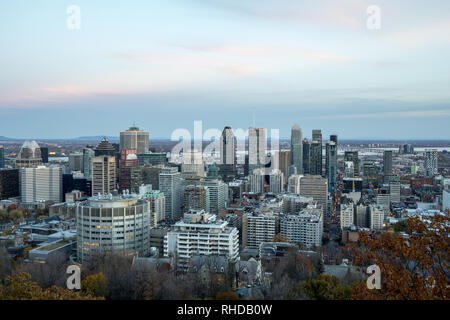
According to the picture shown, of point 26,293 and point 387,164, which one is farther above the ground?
point 387,164

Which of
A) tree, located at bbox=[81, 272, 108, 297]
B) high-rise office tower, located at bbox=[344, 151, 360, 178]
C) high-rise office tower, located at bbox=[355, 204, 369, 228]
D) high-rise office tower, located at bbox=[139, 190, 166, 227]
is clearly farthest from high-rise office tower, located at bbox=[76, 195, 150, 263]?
high-rise office tower, located at bbox=[344, 151, 360, 178]

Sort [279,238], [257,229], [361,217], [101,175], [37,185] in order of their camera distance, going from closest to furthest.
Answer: [279,238] < [257,229] < [361,217] < [101,175] < [37,185]

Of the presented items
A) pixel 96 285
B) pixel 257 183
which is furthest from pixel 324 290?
pixel 257 183

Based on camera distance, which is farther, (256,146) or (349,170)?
(256,146)

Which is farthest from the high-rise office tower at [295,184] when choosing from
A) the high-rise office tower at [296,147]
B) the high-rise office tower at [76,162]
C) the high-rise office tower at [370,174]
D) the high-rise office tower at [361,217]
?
the high-rise office tower at [76,162]

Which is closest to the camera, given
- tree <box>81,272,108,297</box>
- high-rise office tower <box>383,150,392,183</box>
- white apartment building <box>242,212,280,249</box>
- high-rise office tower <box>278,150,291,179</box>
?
tree <box>81,272,108,297</box>

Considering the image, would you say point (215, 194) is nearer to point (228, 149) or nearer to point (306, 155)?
point (228, 149)

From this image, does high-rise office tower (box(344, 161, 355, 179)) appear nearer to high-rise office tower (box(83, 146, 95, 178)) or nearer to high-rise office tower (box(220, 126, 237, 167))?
high-rise office tower (box(220, 126, 237, 167))

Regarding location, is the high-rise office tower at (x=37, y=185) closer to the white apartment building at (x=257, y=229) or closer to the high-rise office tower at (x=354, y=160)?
the white apartment building at (x=257, y=229)

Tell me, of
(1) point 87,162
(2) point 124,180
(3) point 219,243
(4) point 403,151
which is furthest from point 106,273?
(4) point 403,151
